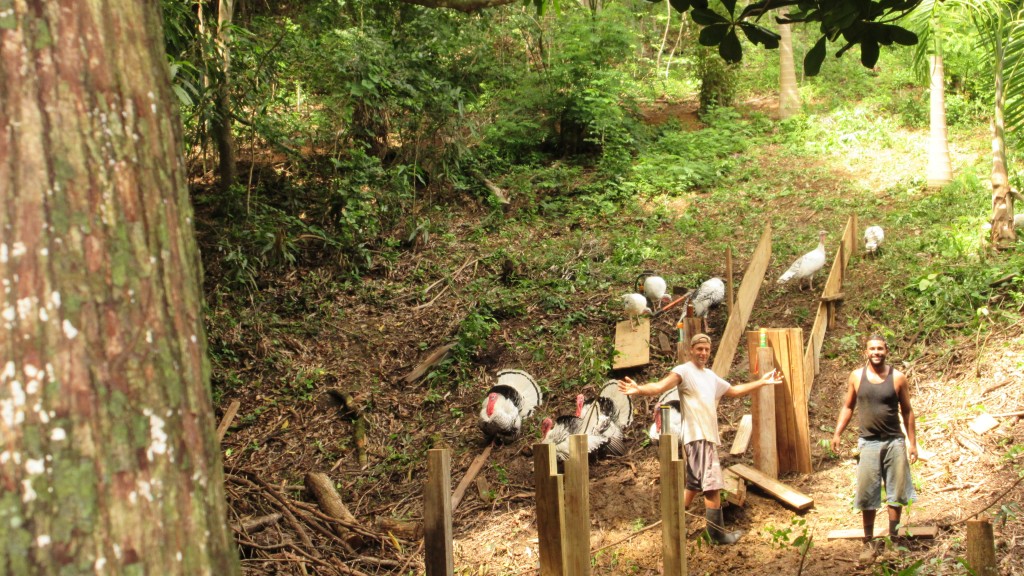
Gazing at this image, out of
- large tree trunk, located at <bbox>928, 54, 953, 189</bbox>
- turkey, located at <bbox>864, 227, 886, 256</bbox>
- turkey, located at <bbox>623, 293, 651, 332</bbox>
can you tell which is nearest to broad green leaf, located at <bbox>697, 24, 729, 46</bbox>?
turkey, located at <bbox>623, 293, 651, 332</bbox>

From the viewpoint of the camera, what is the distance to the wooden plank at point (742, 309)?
23.3 ft

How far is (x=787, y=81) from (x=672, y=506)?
13.7m

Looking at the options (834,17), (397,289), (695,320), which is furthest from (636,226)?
(834,17)

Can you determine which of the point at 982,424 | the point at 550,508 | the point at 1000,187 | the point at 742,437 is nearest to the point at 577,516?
the point at 550,508

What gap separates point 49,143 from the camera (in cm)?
116

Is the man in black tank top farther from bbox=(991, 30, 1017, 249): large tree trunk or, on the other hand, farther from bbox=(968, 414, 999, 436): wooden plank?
bbox=(991, 30, 1017, 249): large tree trunk

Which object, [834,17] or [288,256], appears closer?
[834,17]

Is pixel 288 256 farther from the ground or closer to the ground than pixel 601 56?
closer to the ground

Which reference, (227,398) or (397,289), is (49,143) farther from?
(397,289)

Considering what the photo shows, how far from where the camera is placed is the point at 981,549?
2.92 meters

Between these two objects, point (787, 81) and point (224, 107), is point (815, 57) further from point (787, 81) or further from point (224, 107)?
point (787, 81)

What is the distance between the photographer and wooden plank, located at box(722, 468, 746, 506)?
557 cm

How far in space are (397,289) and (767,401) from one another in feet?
17.8

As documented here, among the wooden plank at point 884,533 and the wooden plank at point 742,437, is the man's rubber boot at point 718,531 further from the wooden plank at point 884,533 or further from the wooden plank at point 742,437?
the wooden plank at point 742,437
